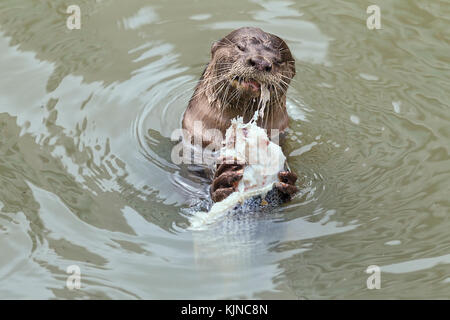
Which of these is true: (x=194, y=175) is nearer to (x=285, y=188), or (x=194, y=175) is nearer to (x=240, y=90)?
(x=240, y=90)

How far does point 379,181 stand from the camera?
4.85 m

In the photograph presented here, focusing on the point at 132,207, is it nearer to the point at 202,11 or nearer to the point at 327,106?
the point at 327,106

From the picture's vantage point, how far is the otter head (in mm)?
4387

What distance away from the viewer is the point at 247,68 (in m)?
4.38

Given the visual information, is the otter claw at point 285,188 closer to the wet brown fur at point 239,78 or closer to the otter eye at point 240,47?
the wet brown fur at point 239,78

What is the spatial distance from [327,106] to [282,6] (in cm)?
148

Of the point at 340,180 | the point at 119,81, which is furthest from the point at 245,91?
the point at 119,81

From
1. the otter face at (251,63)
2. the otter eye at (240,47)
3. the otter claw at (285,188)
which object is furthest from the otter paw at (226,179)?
the otter eye at (240,47)

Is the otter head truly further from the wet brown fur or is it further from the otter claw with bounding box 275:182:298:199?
the otter claw with bounding box 275:182:298:199

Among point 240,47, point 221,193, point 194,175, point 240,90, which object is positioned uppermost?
point 240,47

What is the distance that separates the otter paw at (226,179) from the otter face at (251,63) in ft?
1.71

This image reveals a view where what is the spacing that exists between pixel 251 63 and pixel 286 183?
0.72 metres

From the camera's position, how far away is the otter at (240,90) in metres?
4.28

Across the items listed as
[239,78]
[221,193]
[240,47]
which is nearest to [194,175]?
[221,193]
